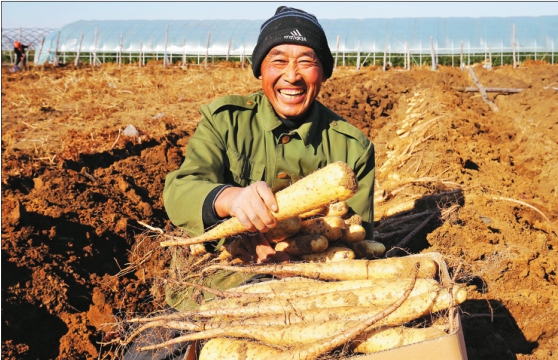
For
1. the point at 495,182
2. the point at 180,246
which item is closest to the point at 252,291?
the point at 180,246

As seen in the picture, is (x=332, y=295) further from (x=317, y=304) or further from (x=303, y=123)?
(x=303, y=123)

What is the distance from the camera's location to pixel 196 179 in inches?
121

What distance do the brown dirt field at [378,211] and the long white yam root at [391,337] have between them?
1.72ft

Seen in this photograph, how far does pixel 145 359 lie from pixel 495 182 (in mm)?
4858

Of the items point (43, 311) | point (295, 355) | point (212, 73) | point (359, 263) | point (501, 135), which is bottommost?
point (43, 311)

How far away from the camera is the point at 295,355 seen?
228 centimetres

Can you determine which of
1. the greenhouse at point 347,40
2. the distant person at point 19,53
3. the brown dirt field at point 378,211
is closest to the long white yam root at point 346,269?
the brown dirt field at point 378,211

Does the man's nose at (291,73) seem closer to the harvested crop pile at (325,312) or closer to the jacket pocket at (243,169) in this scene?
the jacket pocket at (243,169)

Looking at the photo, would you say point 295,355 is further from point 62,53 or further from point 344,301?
point 62,53

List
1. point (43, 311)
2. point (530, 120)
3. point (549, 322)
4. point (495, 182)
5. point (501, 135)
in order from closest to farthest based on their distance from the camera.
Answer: point (549, 322)
point (43, 311)
point (495, 182)
point (501, 135)
point (530, 120)

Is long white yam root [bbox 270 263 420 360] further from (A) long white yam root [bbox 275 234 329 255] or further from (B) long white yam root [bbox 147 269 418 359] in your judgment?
(A) long white yam root [bbox 275 234 329 255]

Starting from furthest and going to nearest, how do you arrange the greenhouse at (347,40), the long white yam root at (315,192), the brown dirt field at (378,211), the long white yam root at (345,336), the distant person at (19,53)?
the greenhouse at (347,40), the distant person at (19,53), the brown dirt field at (378,211), the long white yam root at (315,192), the long white yam root at (345,336)

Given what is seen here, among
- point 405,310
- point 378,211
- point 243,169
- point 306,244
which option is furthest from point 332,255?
point 378,211

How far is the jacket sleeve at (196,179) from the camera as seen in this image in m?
2.94
